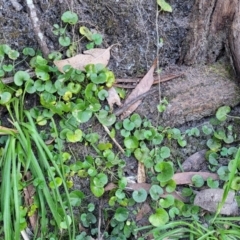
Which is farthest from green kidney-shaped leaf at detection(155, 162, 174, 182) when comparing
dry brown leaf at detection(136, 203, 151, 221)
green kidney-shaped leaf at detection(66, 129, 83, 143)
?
green kidney-shaped leaf at detection(66, 129, 83, 143)

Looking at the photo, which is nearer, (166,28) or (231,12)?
(231,12)

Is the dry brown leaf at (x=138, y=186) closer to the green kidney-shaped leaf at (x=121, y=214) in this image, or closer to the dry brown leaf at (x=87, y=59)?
the green kidney-shaped leaf at (x=121, y=214)

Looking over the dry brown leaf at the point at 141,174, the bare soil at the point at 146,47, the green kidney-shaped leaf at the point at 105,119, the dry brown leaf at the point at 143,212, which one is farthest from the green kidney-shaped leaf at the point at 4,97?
the dry brown leaf at the point at 143,212

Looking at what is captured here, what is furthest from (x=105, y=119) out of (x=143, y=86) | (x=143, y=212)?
(x=143, y=212)

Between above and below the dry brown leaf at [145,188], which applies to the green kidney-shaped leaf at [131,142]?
above

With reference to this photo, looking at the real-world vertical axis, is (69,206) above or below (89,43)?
below

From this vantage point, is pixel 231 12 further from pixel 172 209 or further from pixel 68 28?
pixel 172 209

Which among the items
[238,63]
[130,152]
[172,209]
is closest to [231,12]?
[238,63]

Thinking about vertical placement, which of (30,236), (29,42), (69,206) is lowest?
(30,236)
